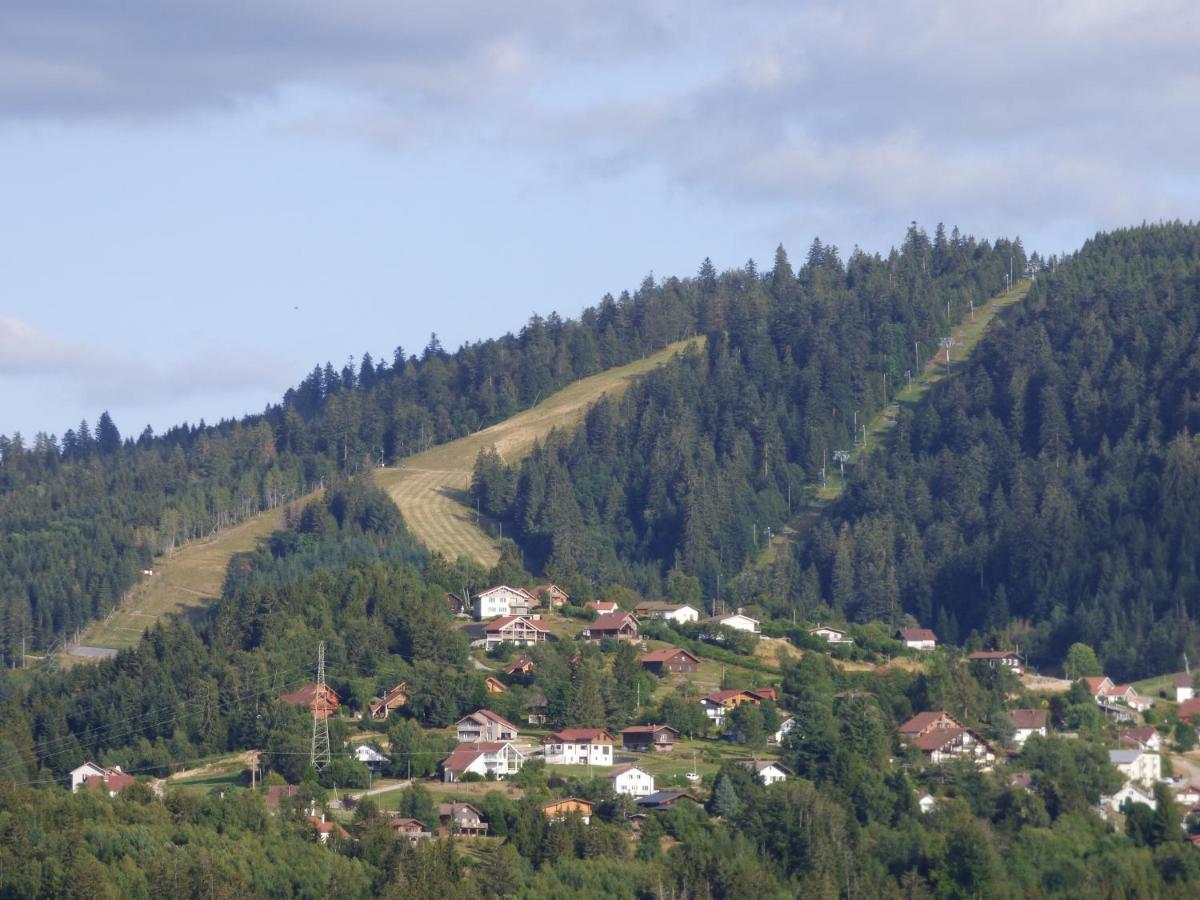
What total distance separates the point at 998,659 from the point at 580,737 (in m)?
31.5

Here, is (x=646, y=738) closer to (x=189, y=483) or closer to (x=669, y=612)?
(x=669, y=612)

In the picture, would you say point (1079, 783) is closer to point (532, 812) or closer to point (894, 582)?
point (532, 812)

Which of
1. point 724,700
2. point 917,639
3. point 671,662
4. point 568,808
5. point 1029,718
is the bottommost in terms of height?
point 568,808

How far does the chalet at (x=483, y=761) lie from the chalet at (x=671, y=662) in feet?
60.2

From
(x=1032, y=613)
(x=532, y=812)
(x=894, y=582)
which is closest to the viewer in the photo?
(x=532, y=812)

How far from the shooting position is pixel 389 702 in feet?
321

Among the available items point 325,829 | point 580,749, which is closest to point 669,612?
point 580,749

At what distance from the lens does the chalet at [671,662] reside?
10719 centimetres

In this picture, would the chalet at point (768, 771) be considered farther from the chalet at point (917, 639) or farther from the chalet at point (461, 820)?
the chalet at point (917, 639)

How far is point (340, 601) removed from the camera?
110 metres

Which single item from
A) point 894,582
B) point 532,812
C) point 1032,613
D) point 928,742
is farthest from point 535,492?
point 532,812

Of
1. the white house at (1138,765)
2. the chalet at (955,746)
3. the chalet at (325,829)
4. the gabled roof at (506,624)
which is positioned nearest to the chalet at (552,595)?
the gabled roof at (506,624)

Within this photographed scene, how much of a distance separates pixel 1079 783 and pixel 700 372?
107 m

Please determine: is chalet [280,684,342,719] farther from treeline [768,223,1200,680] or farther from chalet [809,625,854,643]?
treeline [768,223,1200,680]
